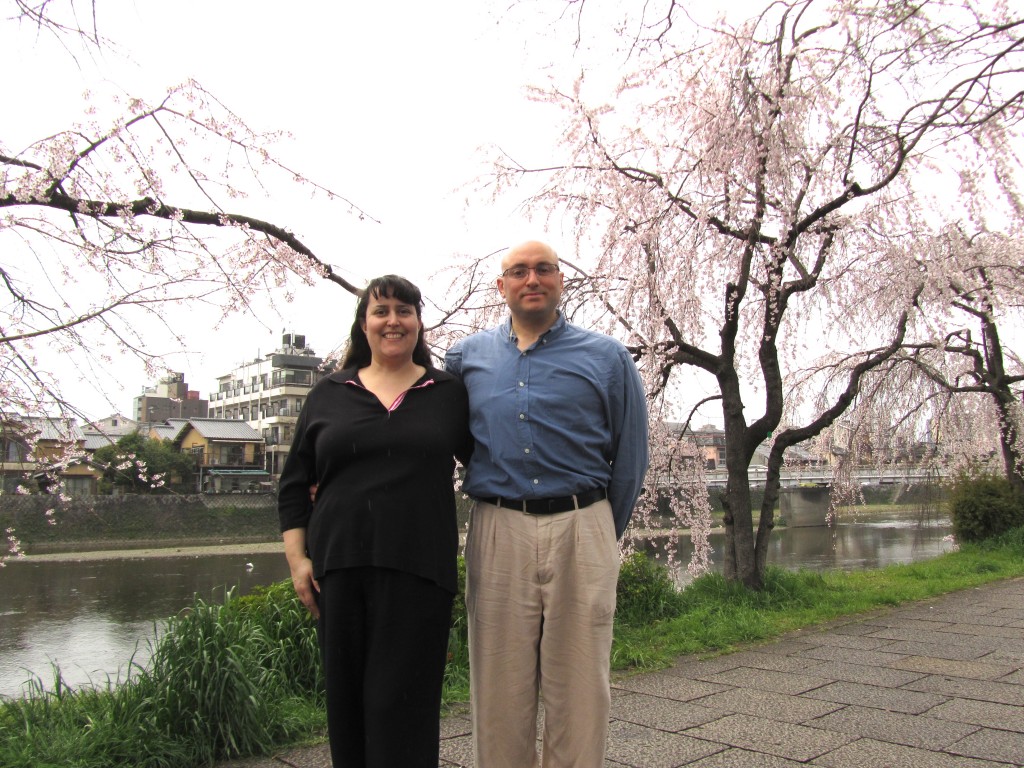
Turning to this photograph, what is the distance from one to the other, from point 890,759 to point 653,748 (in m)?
0.77

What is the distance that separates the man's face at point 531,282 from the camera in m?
2.02

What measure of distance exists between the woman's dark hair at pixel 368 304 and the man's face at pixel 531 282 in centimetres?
24

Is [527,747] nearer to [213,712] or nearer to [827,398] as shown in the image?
[213,712]

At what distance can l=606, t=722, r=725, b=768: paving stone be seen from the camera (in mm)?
2611

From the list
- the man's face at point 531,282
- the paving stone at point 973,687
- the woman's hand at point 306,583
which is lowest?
the paving stone at point 973,687

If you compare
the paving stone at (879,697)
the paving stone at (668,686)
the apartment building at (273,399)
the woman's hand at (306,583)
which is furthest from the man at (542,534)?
the apartment building at (273,399)

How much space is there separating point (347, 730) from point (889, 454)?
37.8 ft

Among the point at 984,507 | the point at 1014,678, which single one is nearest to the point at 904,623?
the point at 1014,678

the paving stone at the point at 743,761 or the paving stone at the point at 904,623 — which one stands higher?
the paving stone at the point at 743,761

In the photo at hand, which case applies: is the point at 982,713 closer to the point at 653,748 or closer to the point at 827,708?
the point at 827,708

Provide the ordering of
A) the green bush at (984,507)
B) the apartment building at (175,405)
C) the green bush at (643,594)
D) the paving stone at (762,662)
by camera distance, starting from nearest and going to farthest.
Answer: the paving stone at (762,662) → the green bush at (643,594) → the green bush at (984,507) → the apartment building at (175,405)

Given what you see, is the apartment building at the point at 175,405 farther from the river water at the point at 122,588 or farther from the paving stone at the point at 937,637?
the paving stone at the point at 937,637

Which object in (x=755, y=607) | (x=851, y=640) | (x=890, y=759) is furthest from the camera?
(x=755, y=607)

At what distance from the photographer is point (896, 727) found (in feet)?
9.53
